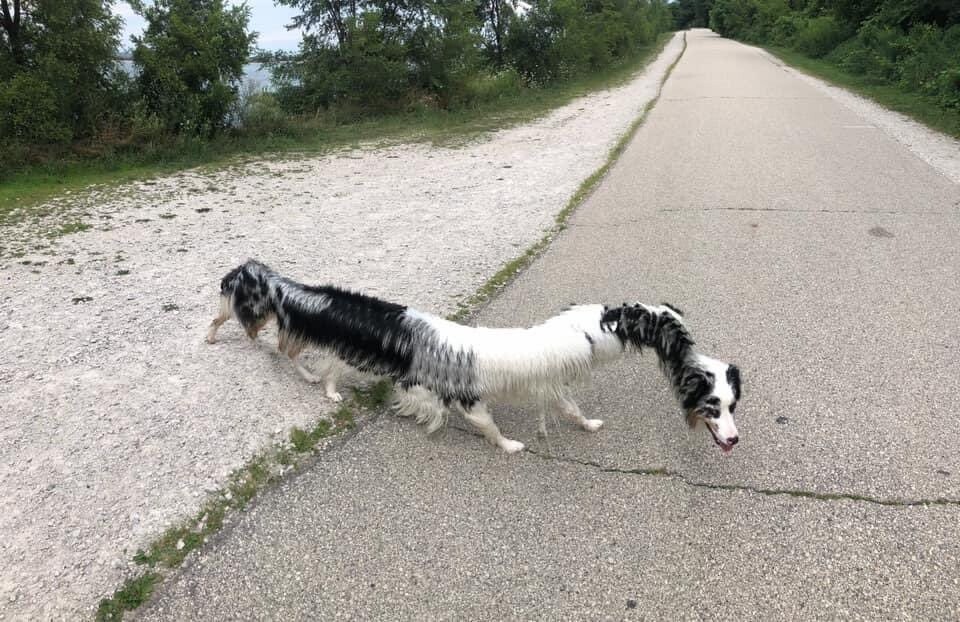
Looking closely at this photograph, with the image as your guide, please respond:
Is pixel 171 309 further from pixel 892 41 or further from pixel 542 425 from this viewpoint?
pixel 892 41

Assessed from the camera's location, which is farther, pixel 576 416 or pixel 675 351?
pixel 576 416

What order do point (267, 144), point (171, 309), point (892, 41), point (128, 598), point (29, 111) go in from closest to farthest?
1. point (128, 598)
2. point (171, 309)
3. point (29, 111)
4. point (267, 144)
5. point (892, 41)

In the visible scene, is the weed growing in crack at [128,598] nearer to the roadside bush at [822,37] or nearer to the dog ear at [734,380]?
the dog ear at [734,380]

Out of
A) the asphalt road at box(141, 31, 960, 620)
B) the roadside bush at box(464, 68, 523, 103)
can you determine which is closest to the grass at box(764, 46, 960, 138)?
the asphalt road at box(141, 31, 960, 620)

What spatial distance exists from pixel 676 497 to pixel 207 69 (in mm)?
13843

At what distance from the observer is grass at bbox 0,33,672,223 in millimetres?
10797

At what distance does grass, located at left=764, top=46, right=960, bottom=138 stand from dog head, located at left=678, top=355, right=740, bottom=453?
43.2 ft

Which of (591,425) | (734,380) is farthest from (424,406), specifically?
(734,380)

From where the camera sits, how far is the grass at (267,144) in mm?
10797

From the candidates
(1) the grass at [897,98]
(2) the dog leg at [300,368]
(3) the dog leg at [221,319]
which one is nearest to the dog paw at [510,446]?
(2) the dog leg at [300,368]

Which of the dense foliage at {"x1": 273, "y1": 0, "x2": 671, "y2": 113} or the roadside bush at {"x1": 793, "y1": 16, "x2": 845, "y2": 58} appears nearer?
the dense foliage at {"x1": 273, "y1": 0, "x2": 671, "y2": 113}

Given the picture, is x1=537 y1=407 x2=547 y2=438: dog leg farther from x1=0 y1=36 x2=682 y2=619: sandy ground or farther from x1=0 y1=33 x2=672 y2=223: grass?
x1=0 y1=33 x2=672 y2=223: grass

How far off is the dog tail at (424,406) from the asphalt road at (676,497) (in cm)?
11

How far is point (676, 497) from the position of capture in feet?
10.8
